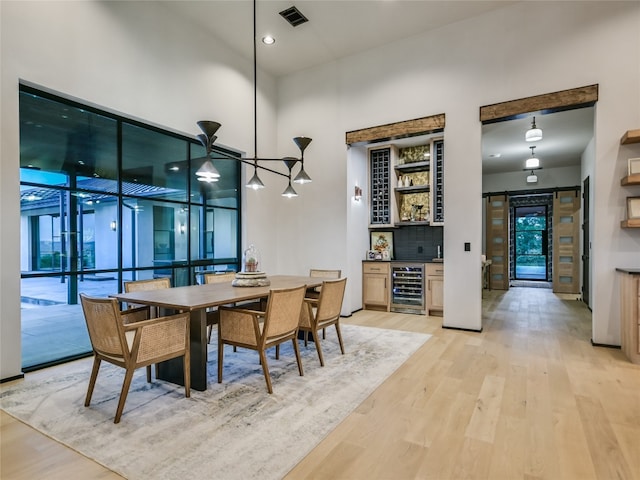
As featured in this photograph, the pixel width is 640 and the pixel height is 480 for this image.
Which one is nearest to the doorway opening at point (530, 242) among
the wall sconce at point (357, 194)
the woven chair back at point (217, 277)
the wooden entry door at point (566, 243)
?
the wooden entry door at point (566, 243)

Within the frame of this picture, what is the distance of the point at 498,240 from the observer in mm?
9547

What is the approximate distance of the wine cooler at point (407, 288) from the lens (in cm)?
570

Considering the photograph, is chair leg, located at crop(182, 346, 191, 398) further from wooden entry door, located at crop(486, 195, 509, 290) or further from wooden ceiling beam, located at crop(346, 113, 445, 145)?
wooden entry door, located at crop(486, 195, 509, 290)

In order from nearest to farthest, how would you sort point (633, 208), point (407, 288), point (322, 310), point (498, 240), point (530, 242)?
point (322, 310), point (633, 208), point (407, 288), point (498, 240), point (530, 242)

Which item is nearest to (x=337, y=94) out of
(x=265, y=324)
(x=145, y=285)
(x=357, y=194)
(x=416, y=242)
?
(x=357, y=194)

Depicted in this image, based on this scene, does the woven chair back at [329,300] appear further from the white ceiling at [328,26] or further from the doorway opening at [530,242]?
the doorway opening at [530,242]

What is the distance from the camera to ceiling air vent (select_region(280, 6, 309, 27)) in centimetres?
434

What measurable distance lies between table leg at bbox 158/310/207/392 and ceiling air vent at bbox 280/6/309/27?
150 inches

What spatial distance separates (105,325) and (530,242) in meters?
12.4

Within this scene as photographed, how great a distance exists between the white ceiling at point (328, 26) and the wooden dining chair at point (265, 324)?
11.9 feet

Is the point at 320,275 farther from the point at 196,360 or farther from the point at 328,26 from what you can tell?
the point at 328,26

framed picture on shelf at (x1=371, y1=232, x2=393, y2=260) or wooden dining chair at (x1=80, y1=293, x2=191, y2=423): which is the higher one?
framed picture on shelf at (x1=371, y1=232, x2=393, y2=260)

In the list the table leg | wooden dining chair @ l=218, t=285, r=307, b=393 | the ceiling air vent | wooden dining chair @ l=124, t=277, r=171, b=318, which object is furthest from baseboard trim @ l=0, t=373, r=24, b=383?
the ceiling air vent

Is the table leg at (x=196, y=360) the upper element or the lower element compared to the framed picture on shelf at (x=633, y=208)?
lower
